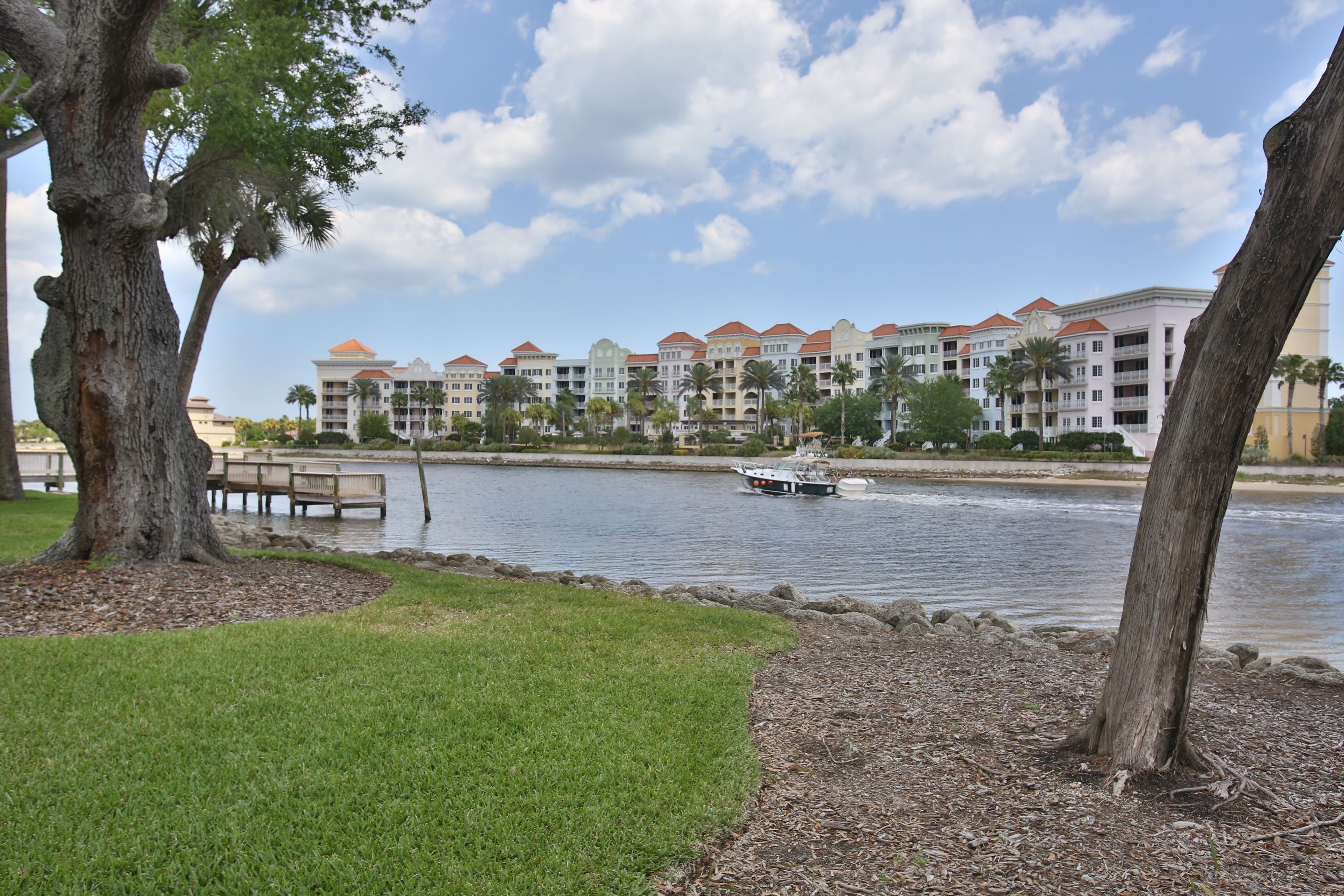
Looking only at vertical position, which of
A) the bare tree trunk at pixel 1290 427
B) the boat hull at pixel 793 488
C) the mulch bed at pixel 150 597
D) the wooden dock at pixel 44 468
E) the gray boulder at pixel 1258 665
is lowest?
the boat hull at pixel 793 488

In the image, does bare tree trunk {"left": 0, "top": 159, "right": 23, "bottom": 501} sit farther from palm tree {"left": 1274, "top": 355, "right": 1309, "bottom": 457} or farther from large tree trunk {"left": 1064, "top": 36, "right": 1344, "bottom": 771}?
palm tree {"left": 1274, "top": 355, "right": 1309, "bottom": 457}

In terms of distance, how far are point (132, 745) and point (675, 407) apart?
114 meters

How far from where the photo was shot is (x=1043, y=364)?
79.2 meters

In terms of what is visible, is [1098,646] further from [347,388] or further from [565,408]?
[347,388]

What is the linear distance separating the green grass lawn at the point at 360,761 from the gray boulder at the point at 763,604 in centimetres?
Answer: 487

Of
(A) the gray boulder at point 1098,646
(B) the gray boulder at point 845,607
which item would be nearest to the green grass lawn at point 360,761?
(A) the gray boulder at point 1098,646

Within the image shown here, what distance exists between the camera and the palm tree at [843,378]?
92062 millimetres

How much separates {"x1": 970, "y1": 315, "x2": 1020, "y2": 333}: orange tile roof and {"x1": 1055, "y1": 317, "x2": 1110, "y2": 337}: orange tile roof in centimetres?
934

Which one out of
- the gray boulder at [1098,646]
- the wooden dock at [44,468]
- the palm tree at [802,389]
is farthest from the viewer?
the palm tree at [802,389]

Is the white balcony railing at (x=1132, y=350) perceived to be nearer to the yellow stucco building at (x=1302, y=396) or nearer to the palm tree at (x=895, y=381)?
the yellow stucco building at (x=1302, y=396)

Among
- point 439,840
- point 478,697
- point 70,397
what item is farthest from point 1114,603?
point 70,397

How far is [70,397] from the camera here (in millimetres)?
10328

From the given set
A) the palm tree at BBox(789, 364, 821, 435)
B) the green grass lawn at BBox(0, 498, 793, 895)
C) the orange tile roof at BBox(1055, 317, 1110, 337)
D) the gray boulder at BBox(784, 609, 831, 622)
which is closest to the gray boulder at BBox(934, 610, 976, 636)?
the gray boulder at BBox(784, 609, 831, 622)

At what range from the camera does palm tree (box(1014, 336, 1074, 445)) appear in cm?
7900
